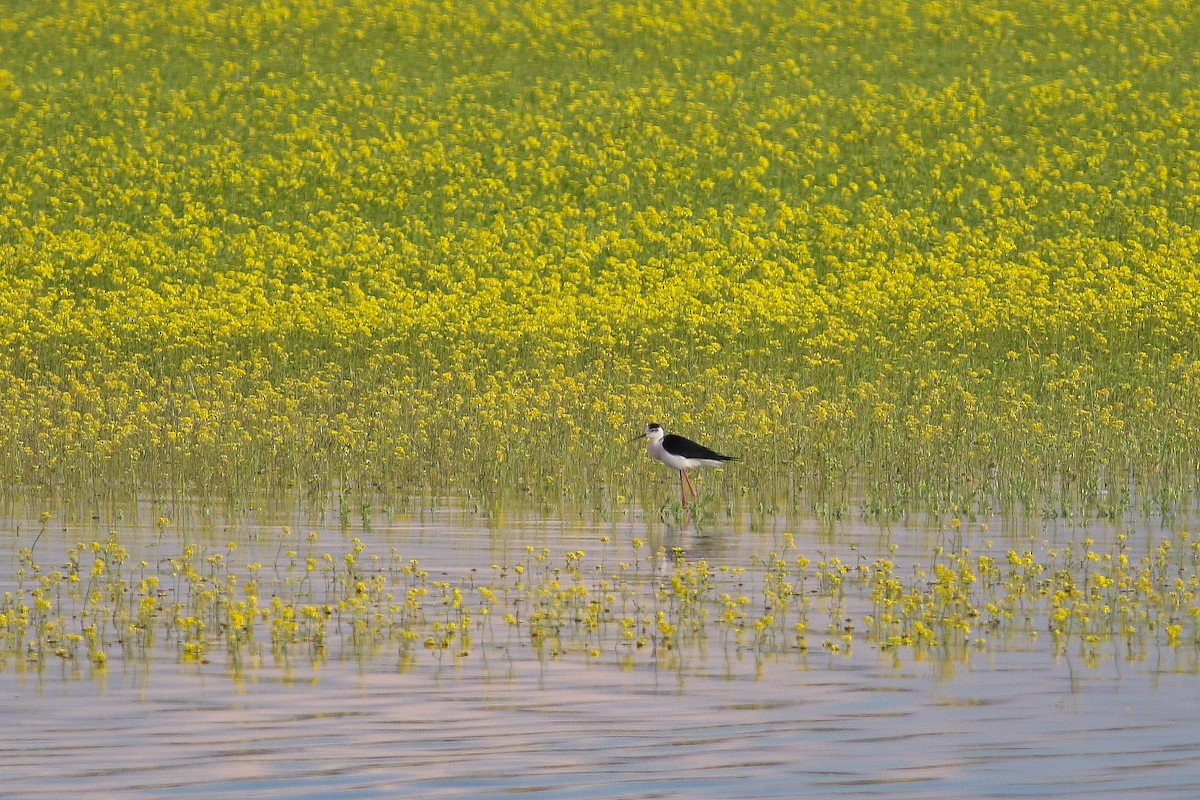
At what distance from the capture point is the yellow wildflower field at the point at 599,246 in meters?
20.6

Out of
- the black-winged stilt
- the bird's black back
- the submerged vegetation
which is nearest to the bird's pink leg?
the black-winged stilt

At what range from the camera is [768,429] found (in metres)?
21.1

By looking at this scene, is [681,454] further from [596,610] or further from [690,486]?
[596,610]

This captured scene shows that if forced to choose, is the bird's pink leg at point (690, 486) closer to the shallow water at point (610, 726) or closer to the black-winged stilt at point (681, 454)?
the black-winged stilt at point (681, 454)

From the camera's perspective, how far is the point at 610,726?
10195mm

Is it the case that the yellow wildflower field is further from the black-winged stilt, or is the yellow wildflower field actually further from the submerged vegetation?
the submerged vegetation

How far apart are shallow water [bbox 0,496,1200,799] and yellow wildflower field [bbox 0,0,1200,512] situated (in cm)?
668

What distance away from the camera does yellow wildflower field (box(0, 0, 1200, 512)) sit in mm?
20641

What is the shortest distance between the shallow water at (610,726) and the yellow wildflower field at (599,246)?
21.9 feet

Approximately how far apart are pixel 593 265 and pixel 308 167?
27.0 ft

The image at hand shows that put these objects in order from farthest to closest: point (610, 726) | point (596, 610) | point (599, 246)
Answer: point (599, 246)
point (596, 610)
point (610, 726)

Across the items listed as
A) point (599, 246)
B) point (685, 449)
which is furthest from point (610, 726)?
point (599, 246)

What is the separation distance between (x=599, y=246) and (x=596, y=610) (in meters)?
25.5

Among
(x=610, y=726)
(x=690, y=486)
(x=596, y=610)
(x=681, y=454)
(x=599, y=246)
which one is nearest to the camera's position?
(x=610, y=726)
